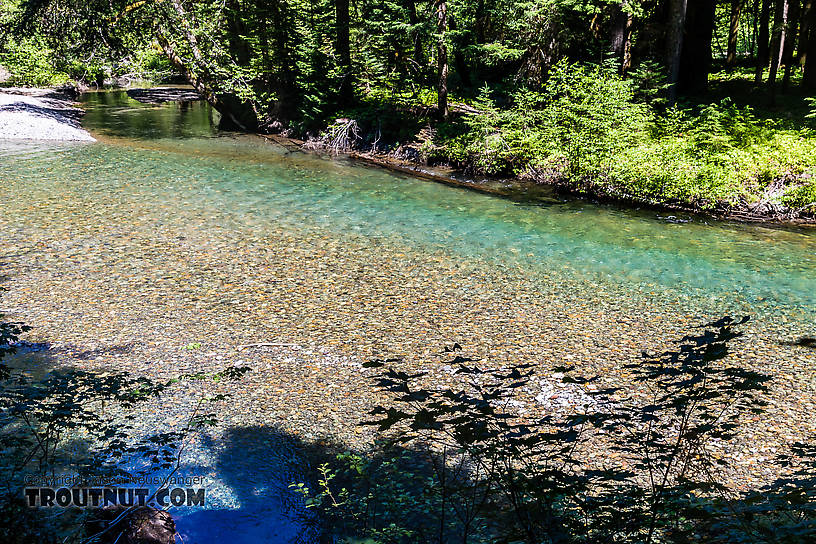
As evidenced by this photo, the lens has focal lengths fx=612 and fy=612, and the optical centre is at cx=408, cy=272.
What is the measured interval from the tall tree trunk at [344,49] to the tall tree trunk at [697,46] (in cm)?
1164

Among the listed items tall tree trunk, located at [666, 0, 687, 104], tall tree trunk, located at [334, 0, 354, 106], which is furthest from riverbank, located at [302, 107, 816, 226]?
tall tree trunk, located at [334, 0, 354, 106]

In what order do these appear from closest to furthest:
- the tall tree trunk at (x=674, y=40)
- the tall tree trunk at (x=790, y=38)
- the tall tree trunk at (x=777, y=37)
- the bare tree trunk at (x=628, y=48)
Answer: the tall tree trunk at (x=674, y=40)
the tall tree trunk at (x=777, y=37)
the bare tree trunk at (x=628, y=48)
the tall tree trunk at (x=790, y=38)

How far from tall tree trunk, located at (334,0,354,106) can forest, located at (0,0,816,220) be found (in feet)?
0.17

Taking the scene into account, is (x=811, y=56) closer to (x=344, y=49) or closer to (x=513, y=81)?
(x=513, y=81)

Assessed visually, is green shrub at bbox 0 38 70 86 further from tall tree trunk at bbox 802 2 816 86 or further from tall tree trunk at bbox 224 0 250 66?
tall tree trunk at bbox 802 2 816 86

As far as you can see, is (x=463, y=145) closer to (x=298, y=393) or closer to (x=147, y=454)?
(x=298, y=393)

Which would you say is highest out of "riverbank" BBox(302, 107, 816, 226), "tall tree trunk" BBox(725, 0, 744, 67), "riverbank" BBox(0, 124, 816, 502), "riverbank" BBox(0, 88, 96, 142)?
"tall tree trunk" BBox(725, 0, 744, 67)

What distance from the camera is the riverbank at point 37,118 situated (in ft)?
76.7

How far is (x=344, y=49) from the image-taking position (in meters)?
22.8

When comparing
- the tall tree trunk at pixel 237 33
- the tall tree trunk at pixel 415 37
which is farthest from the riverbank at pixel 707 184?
the tall tree trunk at pixel 237 33

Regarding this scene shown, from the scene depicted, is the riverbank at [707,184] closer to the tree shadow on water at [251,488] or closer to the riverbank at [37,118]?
the tree shadow on water at [251,488]

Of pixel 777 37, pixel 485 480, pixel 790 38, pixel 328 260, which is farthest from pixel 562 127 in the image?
pixel 485 480

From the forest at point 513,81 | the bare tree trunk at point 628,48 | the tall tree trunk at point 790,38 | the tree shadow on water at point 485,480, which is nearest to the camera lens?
the tree shadow on water at point 485,480

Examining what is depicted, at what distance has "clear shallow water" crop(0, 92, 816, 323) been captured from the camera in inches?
412
